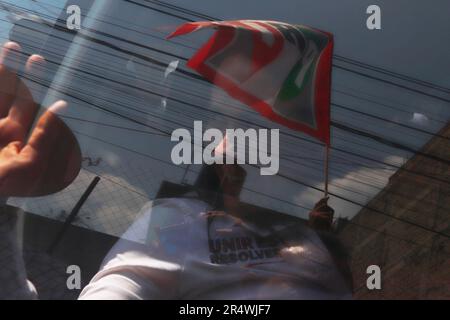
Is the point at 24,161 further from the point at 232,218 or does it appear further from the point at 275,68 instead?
the point at 275,68

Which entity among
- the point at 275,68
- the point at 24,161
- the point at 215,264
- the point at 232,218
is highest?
the point at 275,68

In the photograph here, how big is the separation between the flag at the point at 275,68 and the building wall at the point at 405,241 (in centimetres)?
24

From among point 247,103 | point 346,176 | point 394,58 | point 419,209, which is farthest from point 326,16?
point 419,209

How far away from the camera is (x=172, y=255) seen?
4.51 ft

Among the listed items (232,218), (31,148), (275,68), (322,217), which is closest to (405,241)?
(322,217)

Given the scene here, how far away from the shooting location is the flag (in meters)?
1.43

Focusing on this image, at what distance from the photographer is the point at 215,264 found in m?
1.36

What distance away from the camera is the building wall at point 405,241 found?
1.35 metres

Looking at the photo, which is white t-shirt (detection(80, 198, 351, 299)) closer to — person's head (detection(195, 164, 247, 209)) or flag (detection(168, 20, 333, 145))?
person's head (detection(195, 164, 247, 209))

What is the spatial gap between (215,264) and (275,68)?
1.74 ft

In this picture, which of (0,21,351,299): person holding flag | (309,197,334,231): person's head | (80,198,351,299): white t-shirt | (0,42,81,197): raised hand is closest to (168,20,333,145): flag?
(0,21,351,299): person holding flag

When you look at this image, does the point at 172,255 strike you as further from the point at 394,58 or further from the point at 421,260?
the point at 394,58

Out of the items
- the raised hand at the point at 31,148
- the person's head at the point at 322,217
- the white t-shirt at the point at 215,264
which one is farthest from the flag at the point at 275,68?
the raised hand at the point at 31,148

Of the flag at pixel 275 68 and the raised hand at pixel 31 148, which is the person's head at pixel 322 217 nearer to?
the flag at pixel 275 68
